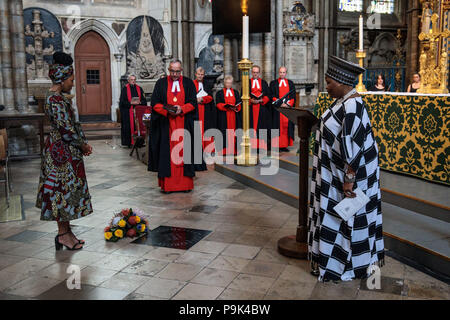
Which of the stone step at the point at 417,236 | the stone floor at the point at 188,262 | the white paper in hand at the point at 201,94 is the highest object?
the white paper in hand at the point at 201,94

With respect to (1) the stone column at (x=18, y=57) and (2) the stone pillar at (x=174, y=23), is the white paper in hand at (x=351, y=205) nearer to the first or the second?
(1) the stone column at (x=18, y=57)

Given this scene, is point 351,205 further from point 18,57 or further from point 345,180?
point 18,57

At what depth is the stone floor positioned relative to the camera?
355cm

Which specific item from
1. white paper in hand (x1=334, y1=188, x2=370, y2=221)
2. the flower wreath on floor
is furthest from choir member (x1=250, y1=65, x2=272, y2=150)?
white paper in hand (x1=334, y1=188, x2=370, y2=221)

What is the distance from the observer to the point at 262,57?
34.7 feet

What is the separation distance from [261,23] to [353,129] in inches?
281

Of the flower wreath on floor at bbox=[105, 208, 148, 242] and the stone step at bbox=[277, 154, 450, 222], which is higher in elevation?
the stone step at bbox=[277, 154, 450, 222]

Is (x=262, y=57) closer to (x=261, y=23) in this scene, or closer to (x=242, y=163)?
(x=261, y=23)

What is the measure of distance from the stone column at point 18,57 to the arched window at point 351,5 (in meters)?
14.8

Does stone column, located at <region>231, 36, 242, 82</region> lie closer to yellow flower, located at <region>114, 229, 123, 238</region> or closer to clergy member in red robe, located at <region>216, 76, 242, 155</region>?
clergy member in red robe, located at <region>216, 76, 242, 155</region>

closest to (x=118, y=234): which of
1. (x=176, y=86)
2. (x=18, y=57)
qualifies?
(x=176, y=86)

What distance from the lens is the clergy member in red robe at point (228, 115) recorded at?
9.67m

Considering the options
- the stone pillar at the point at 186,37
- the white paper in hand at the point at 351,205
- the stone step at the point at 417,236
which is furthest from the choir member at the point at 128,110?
the white paper in hand at the point at 351,205

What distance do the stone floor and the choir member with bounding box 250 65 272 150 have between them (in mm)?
3097
